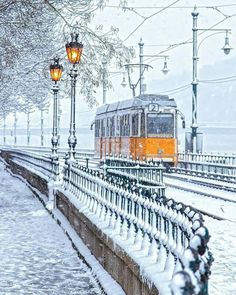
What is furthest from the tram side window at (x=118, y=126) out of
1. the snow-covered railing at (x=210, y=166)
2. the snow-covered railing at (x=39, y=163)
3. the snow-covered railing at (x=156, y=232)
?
the snow-covered railing at (x=156, y=232)

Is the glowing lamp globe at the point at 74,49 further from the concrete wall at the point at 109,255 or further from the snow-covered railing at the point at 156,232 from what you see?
the snow-covered railing at the point at 156,232

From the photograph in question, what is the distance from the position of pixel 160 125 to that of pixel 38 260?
67.4 feet

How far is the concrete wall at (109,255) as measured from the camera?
715 centimetres

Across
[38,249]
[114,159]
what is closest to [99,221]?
[38,249]

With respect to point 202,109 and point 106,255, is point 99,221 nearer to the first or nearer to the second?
point 106,255

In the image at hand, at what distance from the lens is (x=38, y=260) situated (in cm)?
1139

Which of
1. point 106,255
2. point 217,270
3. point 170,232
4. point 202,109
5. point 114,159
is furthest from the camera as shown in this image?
point 202,109

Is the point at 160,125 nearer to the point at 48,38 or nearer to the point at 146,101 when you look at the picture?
the point at 146,101

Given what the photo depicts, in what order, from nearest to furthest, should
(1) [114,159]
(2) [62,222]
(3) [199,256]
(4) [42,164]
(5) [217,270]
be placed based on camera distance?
(3) [199,256], (5) [217,270], (2) [62,222], (1) [114,159], (4) [42,164]

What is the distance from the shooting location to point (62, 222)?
49.3 ft

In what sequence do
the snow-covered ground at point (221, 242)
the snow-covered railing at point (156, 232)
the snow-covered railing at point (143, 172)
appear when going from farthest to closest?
the snow-covered railing at point (143, 172)
the snow-covered ground at point (221, 242)
the snow-covered railing at point (156, 232)

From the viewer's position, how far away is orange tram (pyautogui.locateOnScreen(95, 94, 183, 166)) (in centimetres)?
3061

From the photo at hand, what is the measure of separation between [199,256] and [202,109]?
179592mm

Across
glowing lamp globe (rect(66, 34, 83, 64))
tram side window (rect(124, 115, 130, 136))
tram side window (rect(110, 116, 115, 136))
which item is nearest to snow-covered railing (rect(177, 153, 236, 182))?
tram side window (rect(124, 115, 130, 136))
